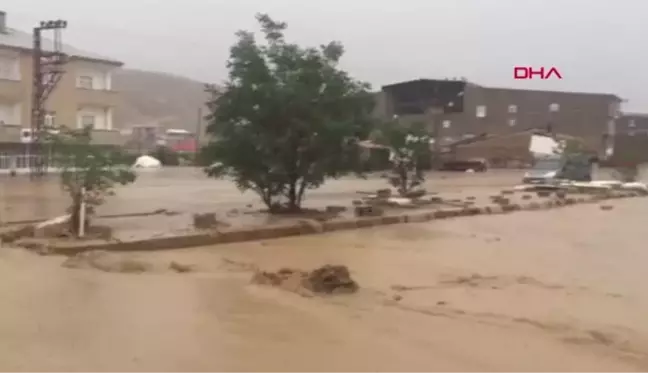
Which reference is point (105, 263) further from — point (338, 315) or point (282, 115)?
point (282, 115)

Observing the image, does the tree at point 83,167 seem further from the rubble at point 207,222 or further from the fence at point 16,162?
the fence at point 16,162

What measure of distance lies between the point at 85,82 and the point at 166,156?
815 centimetres

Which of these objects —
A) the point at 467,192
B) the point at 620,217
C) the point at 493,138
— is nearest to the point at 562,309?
the point at 620,217

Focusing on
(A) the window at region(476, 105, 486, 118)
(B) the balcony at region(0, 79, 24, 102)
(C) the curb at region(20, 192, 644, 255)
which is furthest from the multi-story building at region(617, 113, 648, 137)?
(C) the curb at region(20, 192, 644, 255)

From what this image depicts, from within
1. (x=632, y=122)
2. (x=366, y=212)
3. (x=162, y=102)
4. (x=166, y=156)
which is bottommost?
(x=366, y=212)

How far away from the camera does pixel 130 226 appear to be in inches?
479

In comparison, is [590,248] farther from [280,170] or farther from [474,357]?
[474,357]

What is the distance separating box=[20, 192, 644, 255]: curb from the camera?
31.0 feet

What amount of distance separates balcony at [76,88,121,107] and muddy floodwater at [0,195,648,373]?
30.1m

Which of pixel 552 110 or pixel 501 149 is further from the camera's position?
pixel 552 110

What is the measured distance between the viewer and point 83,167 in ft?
34.4

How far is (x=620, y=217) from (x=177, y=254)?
10907 mm

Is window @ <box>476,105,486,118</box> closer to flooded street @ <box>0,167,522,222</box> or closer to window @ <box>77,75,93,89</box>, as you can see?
window @ <box>77,75,93,89</box>

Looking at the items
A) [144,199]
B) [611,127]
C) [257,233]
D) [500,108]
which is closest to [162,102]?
[500,108]
